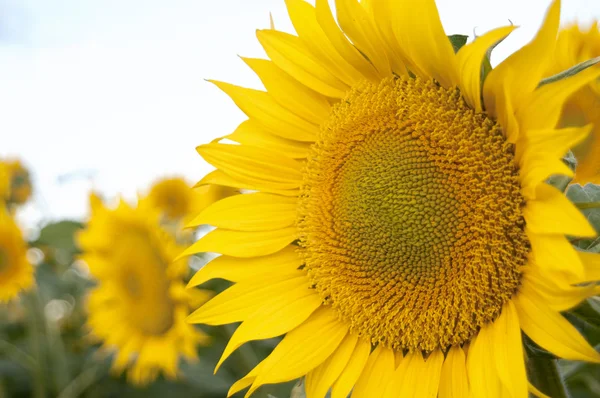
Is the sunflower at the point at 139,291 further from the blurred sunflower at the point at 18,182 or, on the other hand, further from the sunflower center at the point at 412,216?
the blurred sunflower at the point at 18,182

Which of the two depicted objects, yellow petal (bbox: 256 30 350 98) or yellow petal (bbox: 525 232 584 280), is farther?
yellow petal (bbox: 256 30 350 98)

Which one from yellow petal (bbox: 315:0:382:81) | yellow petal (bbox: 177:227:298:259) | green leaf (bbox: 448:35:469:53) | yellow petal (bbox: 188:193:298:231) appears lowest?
yellow petal (bbox: 177:227:298:259)

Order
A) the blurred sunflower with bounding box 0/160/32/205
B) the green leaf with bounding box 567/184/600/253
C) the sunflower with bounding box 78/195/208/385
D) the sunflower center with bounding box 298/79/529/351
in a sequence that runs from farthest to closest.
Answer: the blurred sunflower with bounding box 0/160/32/205
the sunflower with bounding box 78/195/208/385
the sunflower center with bounding box 298/79/529/351
the green leaf with bounding box 567/184/600/253

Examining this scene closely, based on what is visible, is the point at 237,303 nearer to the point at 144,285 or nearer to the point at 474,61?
the point at 474,61

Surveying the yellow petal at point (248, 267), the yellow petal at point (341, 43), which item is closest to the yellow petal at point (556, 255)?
the yellow petal at point (341, 43)

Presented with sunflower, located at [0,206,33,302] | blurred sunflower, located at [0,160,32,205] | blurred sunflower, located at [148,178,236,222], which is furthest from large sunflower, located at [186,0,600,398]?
blurred sunflower, located at [0,160,32,205]

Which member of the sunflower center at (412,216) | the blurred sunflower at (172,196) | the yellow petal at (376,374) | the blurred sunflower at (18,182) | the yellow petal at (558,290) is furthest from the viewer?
the blurred sunflower at (18,182)

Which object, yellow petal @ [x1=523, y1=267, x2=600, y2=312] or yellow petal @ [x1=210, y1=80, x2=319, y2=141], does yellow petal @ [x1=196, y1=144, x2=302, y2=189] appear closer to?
yellow petal @ [x1=210, y1=80, x2=319, y2=141]
